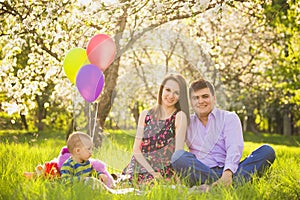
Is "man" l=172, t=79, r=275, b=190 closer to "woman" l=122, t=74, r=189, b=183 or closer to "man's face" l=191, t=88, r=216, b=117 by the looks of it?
"man's face" l=191, t=88, r=216, b=117

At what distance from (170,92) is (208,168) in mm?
631

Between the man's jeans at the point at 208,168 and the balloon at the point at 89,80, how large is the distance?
0.82 m

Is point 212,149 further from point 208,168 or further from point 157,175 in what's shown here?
point 157,175

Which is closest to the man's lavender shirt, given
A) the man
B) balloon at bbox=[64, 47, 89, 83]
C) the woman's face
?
the man

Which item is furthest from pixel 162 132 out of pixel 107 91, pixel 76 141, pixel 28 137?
pixel 28 137

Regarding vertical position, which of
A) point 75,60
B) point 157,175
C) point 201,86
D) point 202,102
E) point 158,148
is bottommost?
point 157,175

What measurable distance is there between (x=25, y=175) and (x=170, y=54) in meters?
1.58

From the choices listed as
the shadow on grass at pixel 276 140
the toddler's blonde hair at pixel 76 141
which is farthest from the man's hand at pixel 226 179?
the shadow on grass at pixel 276 140

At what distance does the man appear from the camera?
3.54 metres

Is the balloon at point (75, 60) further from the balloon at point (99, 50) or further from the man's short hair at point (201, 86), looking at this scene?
the man's short hair at point (201, 86)

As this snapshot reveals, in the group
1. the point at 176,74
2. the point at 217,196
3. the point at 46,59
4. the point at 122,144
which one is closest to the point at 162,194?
the point at 217,196

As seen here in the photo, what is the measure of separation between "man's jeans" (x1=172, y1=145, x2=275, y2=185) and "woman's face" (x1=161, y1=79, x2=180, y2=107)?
1.30 feet

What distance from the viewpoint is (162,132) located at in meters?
3.83

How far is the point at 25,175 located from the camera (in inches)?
137
